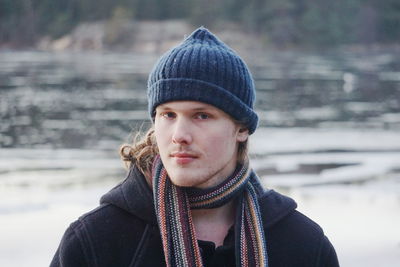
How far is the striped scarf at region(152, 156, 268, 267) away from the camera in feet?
8.17

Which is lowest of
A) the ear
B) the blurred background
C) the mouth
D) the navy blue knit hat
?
the blurred background

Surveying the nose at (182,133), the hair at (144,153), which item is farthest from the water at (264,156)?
the nose at (182,133)

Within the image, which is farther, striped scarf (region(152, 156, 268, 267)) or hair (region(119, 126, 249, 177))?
hair (region(119, 126, 249, 177))

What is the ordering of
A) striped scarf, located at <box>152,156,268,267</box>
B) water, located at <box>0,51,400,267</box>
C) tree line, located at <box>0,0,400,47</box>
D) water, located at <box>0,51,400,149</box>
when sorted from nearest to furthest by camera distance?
striped scarf, located at <box>152,156,268,267</box> < water, located at <box>0,51,400,267</box> < water, located at <box>0,51,400,149</box> < tree line, located at <box>0,0,400,47</box>

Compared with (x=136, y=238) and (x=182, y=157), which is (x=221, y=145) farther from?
(x=136, y=238)

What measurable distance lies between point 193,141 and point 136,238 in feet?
1.16

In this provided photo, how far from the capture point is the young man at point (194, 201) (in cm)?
253

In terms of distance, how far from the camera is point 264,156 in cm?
1567

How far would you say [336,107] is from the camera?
26484 millimetres

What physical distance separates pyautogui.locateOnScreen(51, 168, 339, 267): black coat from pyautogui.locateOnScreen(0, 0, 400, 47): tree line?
82.2 metres

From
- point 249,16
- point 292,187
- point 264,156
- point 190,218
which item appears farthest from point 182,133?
point 249,16

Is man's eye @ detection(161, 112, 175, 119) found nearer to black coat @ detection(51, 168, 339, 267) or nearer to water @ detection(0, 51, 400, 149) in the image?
black coat @ detection(51, 168, 339, 267)

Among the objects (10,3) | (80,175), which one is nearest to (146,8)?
(10,3)

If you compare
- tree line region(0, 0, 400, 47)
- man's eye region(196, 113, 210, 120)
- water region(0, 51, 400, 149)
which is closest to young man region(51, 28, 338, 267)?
man's eye region(196, 113, 210, 120)
